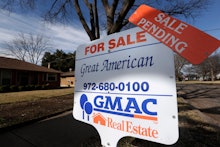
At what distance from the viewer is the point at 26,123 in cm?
419

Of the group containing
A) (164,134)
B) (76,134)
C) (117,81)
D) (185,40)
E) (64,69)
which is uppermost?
(64,69)

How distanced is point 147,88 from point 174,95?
0.22 metres

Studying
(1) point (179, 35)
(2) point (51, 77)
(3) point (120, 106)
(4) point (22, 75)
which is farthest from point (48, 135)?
(2) point (51, 77)

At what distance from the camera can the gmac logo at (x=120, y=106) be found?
1126 millimetres

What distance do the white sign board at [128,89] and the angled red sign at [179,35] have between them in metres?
0.06

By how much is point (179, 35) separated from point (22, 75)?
70.8 ft

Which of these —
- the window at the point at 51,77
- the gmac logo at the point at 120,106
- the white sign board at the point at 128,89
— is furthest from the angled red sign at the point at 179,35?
A: the window at the point at 51,77

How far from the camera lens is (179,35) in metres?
1.04

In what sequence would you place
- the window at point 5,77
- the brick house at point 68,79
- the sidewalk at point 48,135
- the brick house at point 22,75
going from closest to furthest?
the sidewalk at point 48,135 → the window at point 5,77 → the brick house at point 22,75 → the brick house at point 68,79

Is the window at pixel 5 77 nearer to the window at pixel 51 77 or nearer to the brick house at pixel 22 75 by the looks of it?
the brick house at pixel 22 75

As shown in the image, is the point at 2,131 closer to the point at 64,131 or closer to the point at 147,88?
the point at 64,131

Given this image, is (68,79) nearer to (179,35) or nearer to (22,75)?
(22,75)

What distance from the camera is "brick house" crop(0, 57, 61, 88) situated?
16.7 m

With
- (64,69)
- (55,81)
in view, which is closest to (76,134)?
(55,81)
